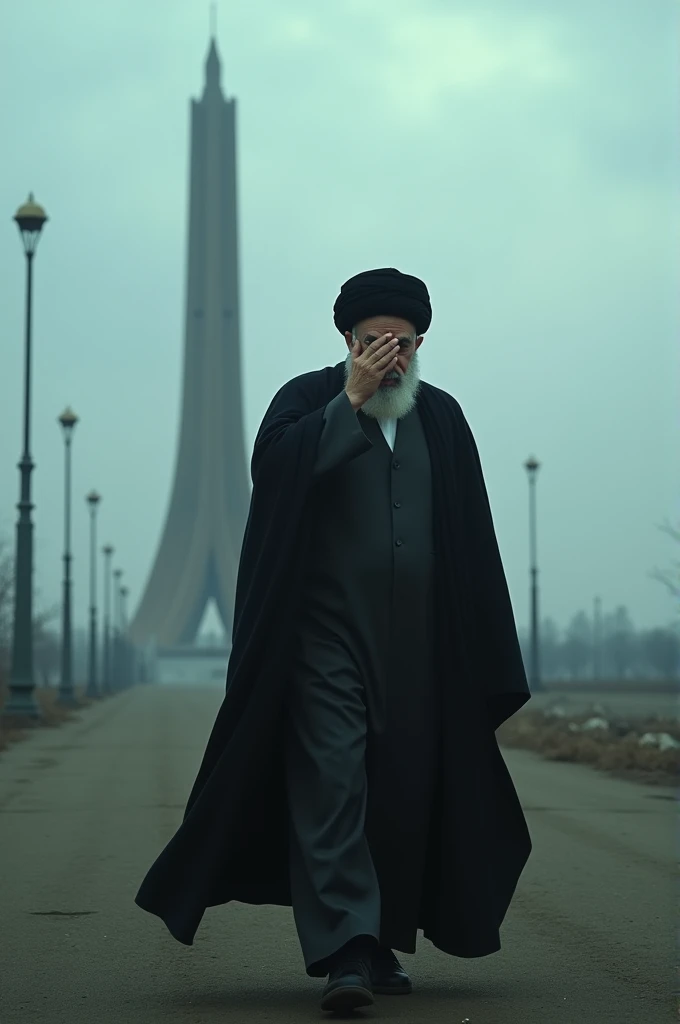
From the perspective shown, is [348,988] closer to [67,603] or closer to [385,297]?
[385,297]

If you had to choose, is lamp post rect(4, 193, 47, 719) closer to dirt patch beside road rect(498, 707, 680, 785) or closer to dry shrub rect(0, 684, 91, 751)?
dry shrub rect(0, 684, 91, 751)

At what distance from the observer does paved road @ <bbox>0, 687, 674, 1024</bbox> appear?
175 inches

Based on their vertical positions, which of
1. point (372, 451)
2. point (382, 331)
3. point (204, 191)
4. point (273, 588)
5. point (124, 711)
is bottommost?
point (124, 711)

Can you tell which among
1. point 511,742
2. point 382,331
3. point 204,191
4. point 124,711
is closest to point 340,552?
point 382,331

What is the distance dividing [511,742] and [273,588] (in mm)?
14821

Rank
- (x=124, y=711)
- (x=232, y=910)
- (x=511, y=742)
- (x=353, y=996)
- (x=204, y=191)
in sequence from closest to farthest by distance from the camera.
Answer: (x=353, y=996) < (x=232, y=910) < (x=511, y=742) < (x=124, y=711) < (x=204, y=191)

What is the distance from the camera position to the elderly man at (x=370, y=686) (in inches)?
182

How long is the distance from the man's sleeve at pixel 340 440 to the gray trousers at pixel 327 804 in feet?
1.46

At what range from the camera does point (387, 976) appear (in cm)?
466

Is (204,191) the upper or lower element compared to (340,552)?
upper

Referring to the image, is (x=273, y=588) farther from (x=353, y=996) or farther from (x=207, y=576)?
(x=207, y=576)

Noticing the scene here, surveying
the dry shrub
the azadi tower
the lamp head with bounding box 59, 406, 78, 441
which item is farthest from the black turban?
the azadi tower

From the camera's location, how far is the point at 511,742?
19.2m

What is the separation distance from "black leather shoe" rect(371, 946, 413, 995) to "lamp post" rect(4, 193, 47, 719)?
16340 millimetres
